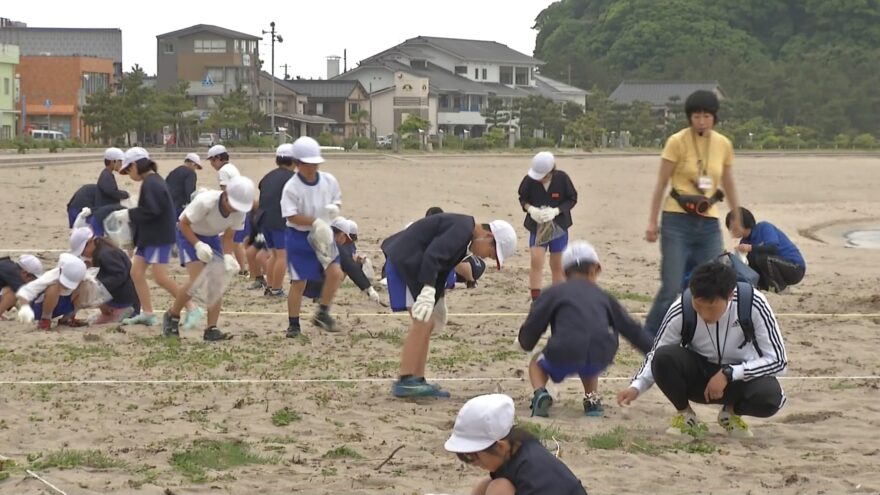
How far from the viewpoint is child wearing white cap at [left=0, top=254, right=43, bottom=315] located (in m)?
11.1

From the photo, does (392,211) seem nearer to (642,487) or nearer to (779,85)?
(642,487)

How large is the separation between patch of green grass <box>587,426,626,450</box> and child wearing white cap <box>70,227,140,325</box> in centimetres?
540

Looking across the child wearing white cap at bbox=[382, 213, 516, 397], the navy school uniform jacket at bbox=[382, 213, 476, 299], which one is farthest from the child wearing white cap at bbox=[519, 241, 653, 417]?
the navy school uniform jacket at bbox=[382, 213, 476, 299]

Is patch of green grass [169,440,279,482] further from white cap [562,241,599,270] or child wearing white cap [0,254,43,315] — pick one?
child wearing white cap [0,254,43,315]

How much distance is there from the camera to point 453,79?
3098 inches

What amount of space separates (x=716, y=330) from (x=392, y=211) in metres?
16.7

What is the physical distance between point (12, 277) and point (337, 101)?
64931 millimetres

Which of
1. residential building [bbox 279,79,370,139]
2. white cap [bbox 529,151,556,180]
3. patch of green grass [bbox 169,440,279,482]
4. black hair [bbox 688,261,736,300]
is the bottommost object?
patch of green grass [bbox 169,440,279,482]

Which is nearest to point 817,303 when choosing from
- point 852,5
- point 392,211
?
point 392,211

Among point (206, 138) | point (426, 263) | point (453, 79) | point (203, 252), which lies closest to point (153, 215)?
point (203, 252)

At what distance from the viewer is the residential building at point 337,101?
75312 mm

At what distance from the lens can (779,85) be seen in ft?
254

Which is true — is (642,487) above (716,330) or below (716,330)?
below

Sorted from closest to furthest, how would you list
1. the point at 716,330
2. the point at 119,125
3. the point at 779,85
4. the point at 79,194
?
the point at 716,330
the point at 79,194
the point at 119,125
the point at 779,85
